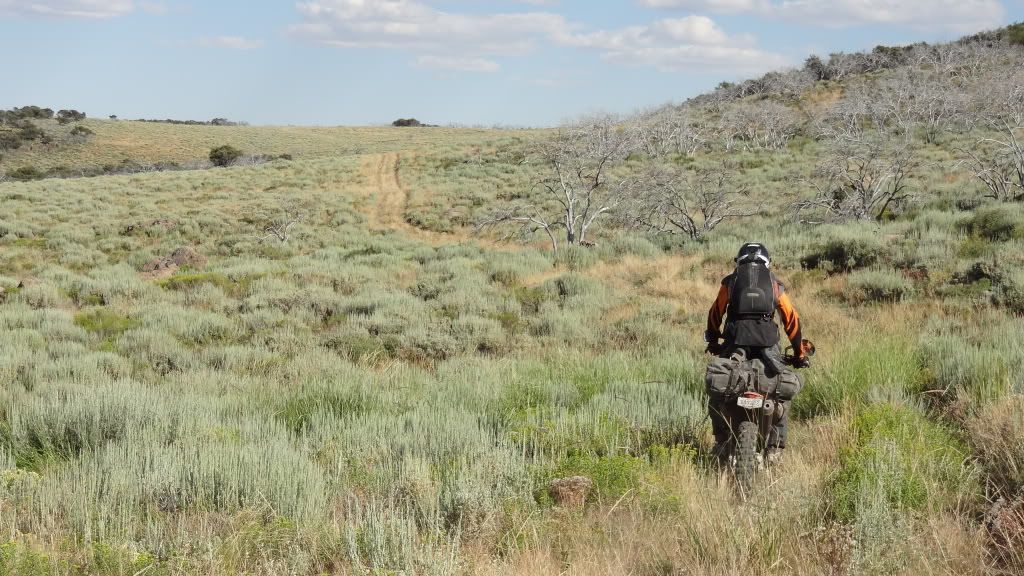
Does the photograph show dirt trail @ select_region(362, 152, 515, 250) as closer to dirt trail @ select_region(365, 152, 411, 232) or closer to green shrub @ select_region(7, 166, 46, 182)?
dirt trail @ select_region(365, 152, 411, 232)

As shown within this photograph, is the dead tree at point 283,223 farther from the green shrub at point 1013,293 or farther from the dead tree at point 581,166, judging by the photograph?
the green shrub at point 1013,293

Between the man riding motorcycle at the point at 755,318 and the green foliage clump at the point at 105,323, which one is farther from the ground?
the man riding motorcycle at the point at 755,318

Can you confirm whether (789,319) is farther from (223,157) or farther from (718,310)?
(223,157)

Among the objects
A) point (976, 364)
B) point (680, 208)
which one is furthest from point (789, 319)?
point (680, 208)

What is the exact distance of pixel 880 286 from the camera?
11.6 meters

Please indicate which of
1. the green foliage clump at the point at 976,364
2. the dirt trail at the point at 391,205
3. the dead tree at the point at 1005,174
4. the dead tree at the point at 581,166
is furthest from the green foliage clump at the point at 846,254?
the dirt trail at the point at 391,205

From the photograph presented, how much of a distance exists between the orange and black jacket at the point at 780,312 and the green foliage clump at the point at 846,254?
31.5 ft

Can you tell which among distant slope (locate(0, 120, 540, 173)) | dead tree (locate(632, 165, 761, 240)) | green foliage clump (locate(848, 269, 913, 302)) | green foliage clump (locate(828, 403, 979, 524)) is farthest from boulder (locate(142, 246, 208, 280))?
distant slope (locate(0, 120, 540, 173))

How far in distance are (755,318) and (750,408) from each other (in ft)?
1.93

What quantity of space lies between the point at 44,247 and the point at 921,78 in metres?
51.0

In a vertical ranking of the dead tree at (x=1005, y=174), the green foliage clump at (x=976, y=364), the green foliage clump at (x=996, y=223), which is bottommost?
the green foliage clump at (x=976, y=364)

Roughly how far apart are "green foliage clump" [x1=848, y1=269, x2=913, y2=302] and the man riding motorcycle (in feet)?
25.1

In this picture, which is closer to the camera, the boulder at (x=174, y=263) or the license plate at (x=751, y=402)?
the license plate at (x=751, y=402)

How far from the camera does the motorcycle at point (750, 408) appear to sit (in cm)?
440
